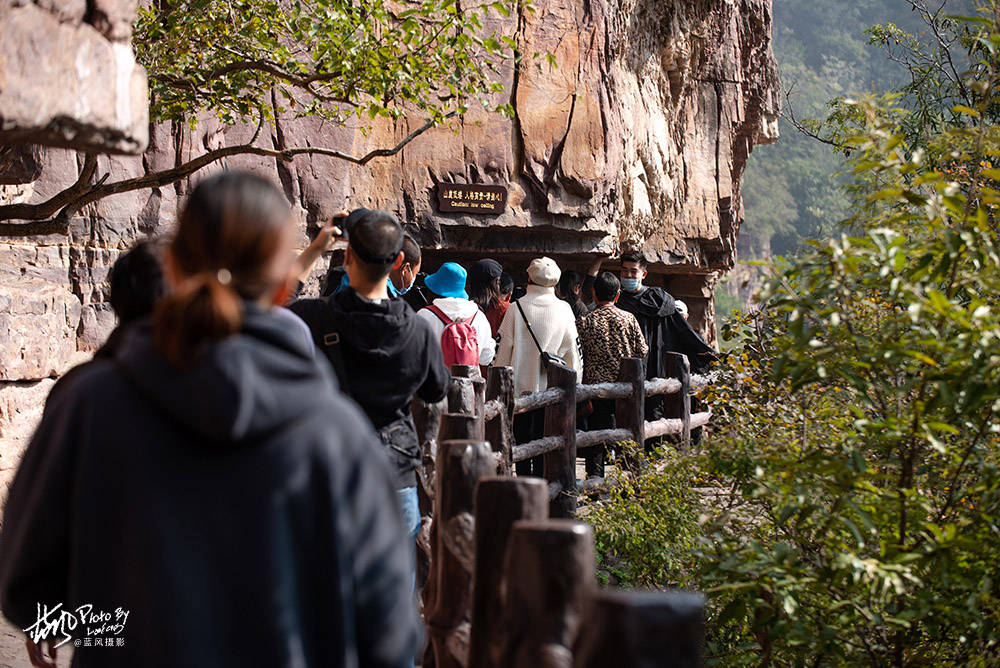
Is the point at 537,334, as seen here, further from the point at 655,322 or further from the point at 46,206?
the point at 46,206

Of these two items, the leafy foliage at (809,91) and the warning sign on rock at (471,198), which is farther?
the leafy foliage at (809,91)

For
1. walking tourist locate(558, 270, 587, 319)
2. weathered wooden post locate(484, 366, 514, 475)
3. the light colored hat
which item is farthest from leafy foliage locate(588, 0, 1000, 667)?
walking tourist locate(558, 270, 587, 319)

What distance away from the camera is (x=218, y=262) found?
131cm

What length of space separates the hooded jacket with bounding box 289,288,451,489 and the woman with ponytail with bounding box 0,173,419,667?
1.34 m

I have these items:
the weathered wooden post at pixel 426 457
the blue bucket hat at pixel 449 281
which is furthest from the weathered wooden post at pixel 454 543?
the blue bucket hat at pixel 449 281

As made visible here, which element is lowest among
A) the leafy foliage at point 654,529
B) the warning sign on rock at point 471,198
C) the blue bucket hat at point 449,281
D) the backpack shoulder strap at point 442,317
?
the leafy foliage at point 654,529

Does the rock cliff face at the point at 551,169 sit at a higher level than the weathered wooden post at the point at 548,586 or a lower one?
higher

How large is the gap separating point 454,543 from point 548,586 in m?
1.01

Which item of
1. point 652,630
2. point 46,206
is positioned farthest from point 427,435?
point 652,630

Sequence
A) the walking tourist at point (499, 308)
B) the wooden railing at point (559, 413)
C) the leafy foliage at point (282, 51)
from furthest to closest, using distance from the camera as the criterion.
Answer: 1. the walking tourist at point (499, 308)
2. the leafy foliage at point (282, 51)
3. the wooden railing at point (559, 413)

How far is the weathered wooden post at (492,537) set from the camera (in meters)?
1.98

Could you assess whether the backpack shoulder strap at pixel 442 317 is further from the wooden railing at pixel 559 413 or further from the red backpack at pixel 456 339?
the wooden railing at pixel 559 413

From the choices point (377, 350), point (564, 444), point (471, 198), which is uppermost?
point (471, 198)

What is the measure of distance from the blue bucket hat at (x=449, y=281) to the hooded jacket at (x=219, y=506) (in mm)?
3178
